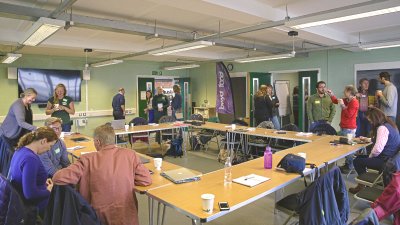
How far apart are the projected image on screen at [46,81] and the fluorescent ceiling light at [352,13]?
23.9 ft

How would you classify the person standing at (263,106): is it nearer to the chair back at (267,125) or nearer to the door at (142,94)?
the chair back at (267,125)

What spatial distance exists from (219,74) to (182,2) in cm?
444

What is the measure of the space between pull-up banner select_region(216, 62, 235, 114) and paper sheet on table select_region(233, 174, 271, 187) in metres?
4.90

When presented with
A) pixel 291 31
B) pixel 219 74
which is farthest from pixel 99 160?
pixel 219 74

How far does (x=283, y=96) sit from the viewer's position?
949cm

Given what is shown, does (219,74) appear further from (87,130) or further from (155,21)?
(87,130)

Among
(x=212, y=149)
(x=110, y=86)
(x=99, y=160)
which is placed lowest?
(x=212, y=149)

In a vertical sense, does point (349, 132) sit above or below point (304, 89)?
below

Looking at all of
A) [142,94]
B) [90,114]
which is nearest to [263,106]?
[142,94]

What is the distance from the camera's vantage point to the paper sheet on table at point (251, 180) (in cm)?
237

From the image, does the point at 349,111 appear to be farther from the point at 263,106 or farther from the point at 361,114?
the point at 361,114

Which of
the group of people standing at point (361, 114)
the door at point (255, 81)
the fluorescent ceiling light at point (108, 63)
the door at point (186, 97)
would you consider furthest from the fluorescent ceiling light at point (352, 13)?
the door at point (186, 97)

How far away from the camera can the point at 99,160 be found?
2.06 metres

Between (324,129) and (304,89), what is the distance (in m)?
3.45
